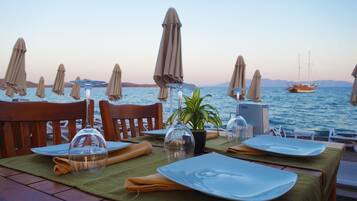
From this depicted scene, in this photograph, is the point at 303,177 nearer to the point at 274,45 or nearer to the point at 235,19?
the point at 235,19

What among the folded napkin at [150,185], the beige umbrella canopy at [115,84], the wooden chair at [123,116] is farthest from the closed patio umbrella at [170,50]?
the beige umbrella canopy at [115,84]

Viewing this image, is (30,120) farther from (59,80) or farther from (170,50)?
(59,80)

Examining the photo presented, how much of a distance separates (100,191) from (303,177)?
0.55 m

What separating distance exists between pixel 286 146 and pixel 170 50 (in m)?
1.37

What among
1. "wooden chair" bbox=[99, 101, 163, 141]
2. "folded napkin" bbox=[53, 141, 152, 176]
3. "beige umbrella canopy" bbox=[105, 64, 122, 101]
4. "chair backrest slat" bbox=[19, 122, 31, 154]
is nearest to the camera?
"folded napkin" bbox=[53, 141, 152, 176]

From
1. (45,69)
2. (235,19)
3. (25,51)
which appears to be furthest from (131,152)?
(45,69)

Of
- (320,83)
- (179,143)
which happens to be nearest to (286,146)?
(179,143)

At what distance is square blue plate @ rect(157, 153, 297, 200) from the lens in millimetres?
564

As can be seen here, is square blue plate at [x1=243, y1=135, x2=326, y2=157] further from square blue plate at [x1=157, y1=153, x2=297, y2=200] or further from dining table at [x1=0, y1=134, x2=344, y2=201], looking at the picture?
square blue plate at [x1=157, y1=153, x2=297, y2=200]

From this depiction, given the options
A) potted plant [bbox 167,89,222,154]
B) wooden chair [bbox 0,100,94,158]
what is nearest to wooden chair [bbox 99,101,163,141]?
wooden chair [bbox 0,100,94,158]

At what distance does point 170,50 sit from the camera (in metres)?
2.26

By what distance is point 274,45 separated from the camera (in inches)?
547

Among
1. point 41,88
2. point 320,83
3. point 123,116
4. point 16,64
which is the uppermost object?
point 320,83

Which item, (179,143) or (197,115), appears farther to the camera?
(197,115)
